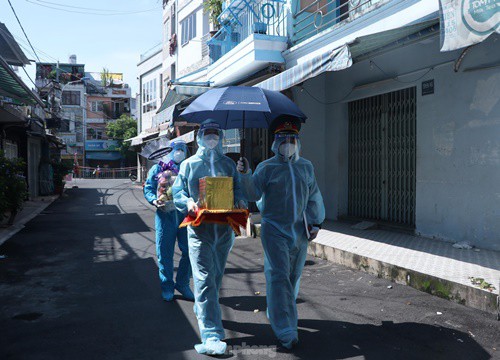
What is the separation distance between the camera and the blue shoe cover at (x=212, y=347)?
135 inches

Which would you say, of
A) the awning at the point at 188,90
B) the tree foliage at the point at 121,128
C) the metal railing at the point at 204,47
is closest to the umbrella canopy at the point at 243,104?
the awning at the point at 188,90

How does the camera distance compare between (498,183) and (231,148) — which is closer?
(498,183)

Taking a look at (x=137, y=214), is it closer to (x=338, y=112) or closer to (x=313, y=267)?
(x=338, y=112)

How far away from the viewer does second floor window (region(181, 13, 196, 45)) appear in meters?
19.4

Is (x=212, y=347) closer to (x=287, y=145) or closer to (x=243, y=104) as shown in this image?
(x=287, y=145)

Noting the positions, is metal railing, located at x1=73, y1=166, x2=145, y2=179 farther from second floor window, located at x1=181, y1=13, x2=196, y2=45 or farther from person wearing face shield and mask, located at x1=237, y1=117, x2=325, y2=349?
person wearing face shield and mask, located at x1=237, y1=117, x2=325, y2=349

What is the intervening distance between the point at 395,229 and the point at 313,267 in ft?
8.65

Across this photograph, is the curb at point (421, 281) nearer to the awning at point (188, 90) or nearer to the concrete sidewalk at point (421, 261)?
the concrete sidewalk at point (421, 261)

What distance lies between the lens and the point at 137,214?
14000 mm

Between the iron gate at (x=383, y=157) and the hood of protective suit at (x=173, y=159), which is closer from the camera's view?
the hood of protective suit at (x=173, y=159)

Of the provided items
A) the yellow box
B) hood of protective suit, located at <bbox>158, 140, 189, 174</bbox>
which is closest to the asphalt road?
the yellow box

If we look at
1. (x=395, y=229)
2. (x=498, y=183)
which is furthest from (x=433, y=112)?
(x=395, y=229)

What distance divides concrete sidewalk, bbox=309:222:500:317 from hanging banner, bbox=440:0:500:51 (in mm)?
2580

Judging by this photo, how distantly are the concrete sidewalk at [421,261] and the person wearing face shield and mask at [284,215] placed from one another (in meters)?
1.98
